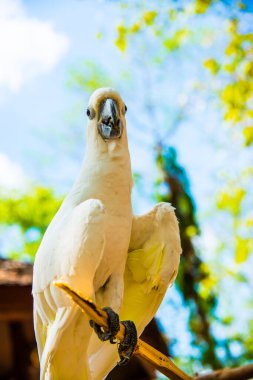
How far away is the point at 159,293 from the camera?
7.22 ft

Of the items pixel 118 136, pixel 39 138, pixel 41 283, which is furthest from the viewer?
pixel 39 138

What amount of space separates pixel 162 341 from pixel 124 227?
295cm

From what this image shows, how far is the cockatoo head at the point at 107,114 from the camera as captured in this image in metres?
2.05

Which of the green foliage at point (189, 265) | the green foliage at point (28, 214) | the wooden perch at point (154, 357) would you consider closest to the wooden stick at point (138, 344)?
the wooden perch at point (154, 357)

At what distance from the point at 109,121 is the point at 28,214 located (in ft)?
33.8

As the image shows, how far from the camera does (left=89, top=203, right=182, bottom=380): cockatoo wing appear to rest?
2.16 m

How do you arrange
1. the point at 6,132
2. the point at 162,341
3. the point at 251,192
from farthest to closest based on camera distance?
1. the point at 6,132
2. the point at 251,192
3. the point at 162,341

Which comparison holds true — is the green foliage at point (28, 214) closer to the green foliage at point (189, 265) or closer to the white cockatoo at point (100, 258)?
the green foliage at point (189, 265)

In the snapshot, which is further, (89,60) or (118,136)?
(89,60)

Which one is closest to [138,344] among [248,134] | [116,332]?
[116,332]

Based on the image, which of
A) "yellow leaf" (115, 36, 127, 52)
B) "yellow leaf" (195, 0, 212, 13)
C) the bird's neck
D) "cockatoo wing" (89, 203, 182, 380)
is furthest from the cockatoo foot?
"yellow leaf" (195, 0, 212, 13)

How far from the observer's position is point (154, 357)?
2047mm

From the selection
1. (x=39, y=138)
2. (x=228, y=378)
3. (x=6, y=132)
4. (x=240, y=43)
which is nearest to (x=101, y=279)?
(x=228, y=378)

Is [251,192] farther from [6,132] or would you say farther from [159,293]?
[159,293]
